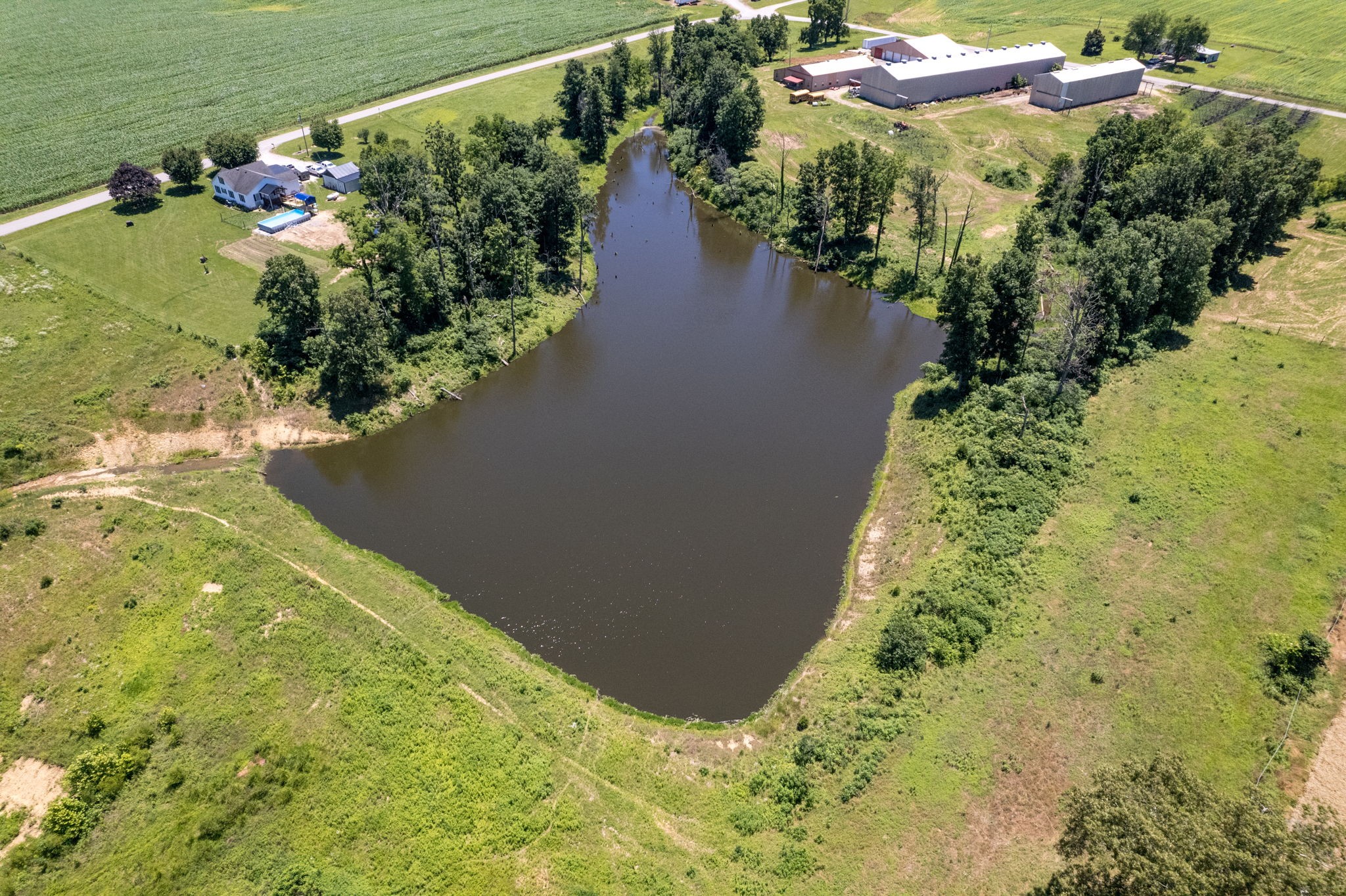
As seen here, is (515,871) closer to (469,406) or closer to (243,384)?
(469,406)

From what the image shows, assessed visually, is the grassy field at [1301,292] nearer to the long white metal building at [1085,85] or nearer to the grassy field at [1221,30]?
the long white metal building at [1085,85]

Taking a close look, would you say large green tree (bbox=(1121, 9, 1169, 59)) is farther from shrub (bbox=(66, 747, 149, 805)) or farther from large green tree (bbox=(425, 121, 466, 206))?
shrub (bbox=(66, 747, 149, 805))

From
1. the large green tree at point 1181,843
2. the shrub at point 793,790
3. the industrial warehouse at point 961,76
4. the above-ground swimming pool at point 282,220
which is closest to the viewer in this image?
the large green tree at point 1181,843

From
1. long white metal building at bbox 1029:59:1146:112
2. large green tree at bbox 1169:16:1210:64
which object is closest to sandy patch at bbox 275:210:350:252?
long white metal building at bbox 1029:59:1146:112

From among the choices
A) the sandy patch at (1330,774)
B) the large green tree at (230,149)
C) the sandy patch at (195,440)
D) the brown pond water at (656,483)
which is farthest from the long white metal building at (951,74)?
the sandy patch at (1330,774)

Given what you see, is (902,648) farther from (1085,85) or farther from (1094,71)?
(1094,71)

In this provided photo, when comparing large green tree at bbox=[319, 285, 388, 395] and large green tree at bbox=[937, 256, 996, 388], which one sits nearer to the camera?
large green tree at bbox=[937, 256, 996, 388]

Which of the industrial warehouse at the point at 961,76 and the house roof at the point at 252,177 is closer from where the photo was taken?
the house roof at the point at 252,177

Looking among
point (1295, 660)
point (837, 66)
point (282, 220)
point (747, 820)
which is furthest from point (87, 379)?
point (837, 66)
